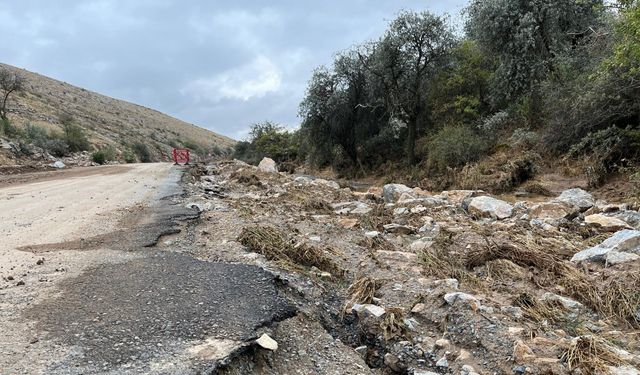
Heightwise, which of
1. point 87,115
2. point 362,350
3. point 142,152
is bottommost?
point 362,350

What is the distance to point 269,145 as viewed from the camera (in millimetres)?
43000

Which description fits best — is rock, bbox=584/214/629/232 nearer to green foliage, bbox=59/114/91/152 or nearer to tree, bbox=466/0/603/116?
tree, bbox=466/0/603/116

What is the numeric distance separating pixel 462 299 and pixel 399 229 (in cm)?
351

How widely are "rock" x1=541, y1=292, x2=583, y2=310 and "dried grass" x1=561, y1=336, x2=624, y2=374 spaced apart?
2.82 feet

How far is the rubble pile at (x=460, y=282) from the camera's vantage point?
10.4 feet

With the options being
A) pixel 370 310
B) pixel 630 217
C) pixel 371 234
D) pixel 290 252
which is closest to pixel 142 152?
pixel 371 234

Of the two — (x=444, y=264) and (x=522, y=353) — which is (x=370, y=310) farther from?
(x=444, y=264)

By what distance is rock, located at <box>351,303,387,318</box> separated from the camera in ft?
12.4

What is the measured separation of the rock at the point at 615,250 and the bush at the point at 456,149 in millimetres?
11126

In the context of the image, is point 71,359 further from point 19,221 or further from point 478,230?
point 478,230

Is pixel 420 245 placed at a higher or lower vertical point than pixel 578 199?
lower

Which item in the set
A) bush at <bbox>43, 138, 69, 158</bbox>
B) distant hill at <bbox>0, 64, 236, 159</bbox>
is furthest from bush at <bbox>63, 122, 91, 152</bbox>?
distant hill at <bbox>0, 64, 236, 159</bbox>

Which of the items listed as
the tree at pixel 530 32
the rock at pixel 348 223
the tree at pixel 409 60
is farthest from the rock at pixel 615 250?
the tree at pixel 409 60

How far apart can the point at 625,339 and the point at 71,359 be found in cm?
393
